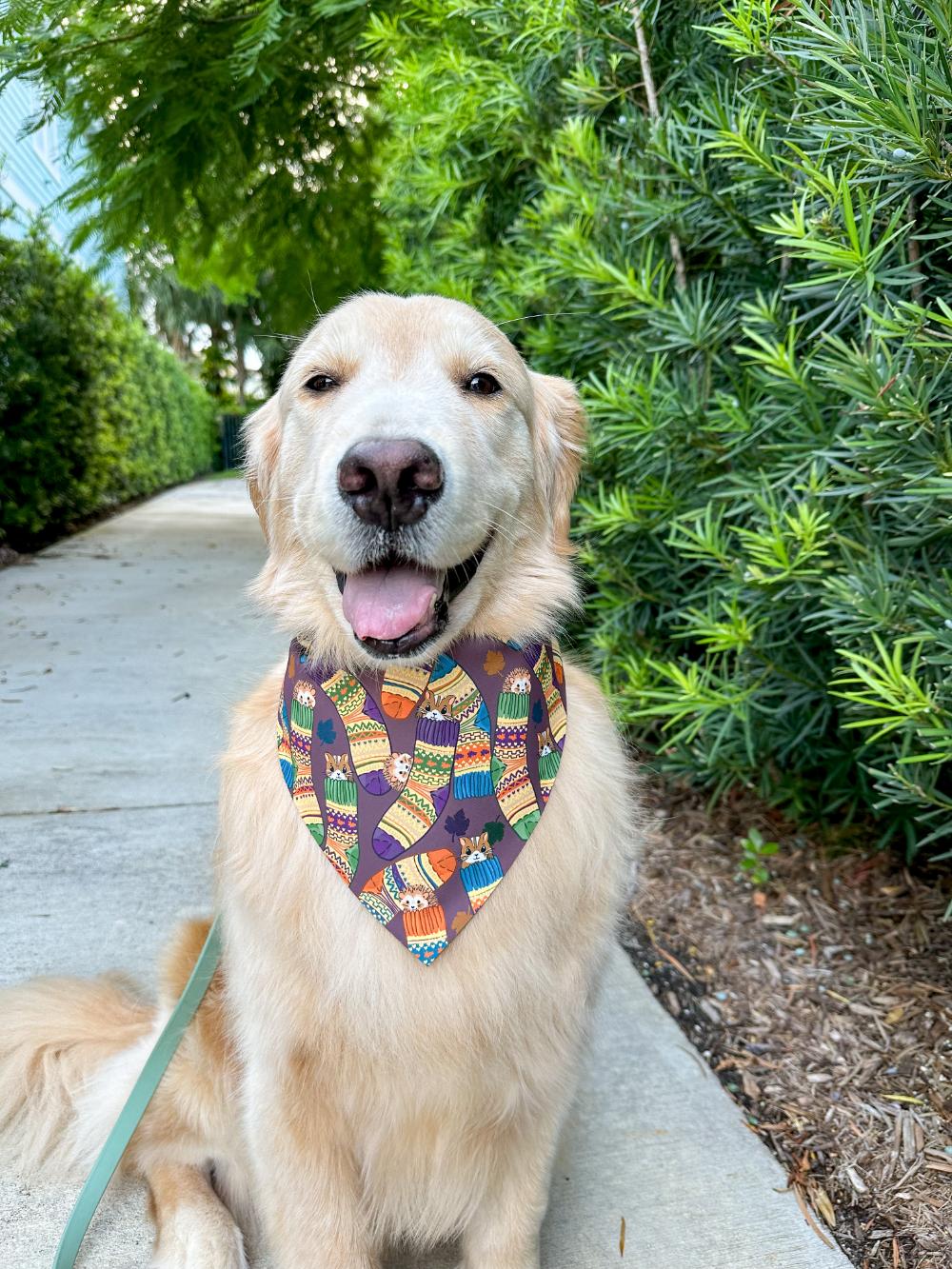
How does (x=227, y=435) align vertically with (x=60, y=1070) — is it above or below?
above

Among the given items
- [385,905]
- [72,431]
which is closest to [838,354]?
[385,905]

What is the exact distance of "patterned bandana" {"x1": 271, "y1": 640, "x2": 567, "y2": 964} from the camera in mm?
1718

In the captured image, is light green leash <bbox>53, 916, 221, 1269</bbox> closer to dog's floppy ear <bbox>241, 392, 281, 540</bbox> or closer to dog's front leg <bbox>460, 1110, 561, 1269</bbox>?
dog's front leg <bbox>460, 1110, 561, 1269</bbox>

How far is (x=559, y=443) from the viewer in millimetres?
2223

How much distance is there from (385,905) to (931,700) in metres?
1.19

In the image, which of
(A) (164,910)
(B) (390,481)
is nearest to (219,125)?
(A) (164,910)

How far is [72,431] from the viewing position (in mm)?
10414

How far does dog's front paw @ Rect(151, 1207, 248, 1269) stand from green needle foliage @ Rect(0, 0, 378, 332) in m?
3.14

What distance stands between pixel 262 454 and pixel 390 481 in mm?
754

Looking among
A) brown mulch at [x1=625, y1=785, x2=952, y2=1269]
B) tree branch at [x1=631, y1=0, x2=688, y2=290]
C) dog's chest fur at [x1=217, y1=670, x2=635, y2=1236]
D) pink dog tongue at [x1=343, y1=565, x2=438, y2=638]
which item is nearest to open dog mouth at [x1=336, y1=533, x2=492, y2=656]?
pink dog tongue at [x1=343, y1=565, x2=438, y2=638]

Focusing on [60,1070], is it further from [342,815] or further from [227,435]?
[227,435]

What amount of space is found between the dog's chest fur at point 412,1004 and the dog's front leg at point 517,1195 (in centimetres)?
2

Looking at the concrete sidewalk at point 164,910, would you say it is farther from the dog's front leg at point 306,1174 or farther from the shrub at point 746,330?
the shrub at point 746,330

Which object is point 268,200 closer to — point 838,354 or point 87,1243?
point 838,354
